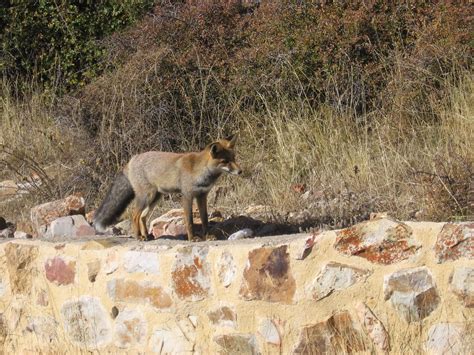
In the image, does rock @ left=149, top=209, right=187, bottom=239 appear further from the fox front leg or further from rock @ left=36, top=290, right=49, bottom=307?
rock @ left=36, top=290, right=49, bottom=307

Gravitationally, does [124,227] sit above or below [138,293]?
below

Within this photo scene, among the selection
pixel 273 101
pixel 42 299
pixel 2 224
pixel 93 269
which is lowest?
Answer: pixel 2 224

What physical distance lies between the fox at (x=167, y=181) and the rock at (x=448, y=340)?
10.2 ft

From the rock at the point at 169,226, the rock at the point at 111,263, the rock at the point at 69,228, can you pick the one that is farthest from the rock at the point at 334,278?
the rock at the point at 69,228

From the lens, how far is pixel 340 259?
5.34m

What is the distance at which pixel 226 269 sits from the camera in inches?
227

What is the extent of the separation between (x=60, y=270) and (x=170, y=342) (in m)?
1.17

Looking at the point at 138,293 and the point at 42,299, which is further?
the point at 42,299

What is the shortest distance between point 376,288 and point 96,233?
3909mm

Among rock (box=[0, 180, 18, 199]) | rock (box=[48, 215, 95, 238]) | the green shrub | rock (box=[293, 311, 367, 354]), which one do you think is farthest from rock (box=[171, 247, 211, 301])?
the green shrub

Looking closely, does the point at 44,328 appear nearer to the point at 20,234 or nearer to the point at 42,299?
the point at 42,299

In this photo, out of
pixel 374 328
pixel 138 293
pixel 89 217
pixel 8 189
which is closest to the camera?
pixel 374 328

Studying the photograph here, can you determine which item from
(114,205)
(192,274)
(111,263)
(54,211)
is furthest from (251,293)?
(54,211)

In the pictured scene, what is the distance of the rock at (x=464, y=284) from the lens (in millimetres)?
4887
